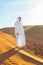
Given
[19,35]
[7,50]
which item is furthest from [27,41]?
[7,50]

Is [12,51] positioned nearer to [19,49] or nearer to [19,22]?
[19,49]

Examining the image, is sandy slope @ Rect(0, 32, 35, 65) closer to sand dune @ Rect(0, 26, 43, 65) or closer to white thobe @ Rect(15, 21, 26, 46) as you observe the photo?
sand dune @ Rect(0, 26, 43, 65)

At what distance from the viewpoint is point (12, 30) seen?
20.6 m

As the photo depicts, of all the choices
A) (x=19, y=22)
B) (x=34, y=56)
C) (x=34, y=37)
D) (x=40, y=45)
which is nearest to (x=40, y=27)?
(x=34, y=37)

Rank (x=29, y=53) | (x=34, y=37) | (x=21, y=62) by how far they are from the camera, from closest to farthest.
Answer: (x=21, y=62) < (x=29, y=53) < (x=34, y=37)

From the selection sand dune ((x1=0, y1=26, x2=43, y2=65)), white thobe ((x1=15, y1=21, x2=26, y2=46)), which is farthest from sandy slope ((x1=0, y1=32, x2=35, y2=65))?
white thobe ((x1=15, y1=21, x2=26, y2=46))

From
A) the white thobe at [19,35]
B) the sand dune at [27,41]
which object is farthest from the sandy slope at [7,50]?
the white thobe at [19,35]

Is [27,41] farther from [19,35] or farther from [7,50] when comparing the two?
[7,50]

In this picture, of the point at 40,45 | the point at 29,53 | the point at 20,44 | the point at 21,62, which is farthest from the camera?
the point at 40,45

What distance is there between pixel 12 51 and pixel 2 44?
1.86m

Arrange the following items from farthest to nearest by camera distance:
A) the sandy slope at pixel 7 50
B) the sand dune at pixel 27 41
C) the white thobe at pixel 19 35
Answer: the white thobe at pixel 19 35 < the sand dune at pixel 27 41 < the sandy slope at pixel 7 50

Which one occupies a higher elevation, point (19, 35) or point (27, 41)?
point (19, 35)

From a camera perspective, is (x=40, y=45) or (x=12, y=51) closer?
Result: (x=12, y=51)

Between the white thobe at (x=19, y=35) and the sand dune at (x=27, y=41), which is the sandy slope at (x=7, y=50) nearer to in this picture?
the sand dune at (x=27, y=41)
